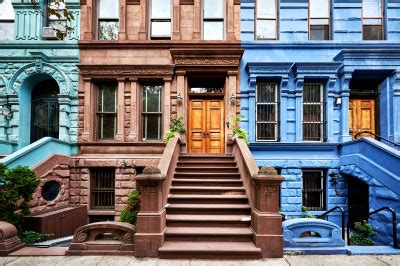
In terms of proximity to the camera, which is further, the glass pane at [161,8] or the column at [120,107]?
the glass pane at [161,8]

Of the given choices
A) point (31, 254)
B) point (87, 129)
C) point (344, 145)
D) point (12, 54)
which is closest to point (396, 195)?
point (344, 145)

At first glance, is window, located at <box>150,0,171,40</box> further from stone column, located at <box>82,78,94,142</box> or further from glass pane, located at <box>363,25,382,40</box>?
glass pane, located at <box>363,25,382,40</box>

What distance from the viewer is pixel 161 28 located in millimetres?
10992

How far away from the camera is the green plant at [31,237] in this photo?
6902 mm

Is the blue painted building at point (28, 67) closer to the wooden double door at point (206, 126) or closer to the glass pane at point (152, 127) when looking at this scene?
the glass pane at point (152, 127)

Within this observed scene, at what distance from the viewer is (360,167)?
848cm

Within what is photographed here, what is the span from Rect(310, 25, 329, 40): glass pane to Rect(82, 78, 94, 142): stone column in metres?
9.70

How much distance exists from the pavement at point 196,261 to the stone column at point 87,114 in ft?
17.8

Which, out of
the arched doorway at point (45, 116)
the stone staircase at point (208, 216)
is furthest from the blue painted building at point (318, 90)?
the arched doorway at point (45, 116)

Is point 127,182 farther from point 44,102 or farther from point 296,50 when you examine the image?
point 296,50

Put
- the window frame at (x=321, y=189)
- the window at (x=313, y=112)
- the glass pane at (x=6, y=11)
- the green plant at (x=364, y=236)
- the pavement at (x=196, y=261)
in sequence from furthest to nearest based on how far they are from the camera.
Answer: the glass pane at (x=6, y=11), the window at (x=313, y=112), the window frame at (x=321, y=189), the green plant at (x=364, y=236), the pavement at (x=196, y=261)

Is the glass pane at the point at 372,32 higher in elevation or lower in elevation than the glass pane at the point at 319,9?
lower

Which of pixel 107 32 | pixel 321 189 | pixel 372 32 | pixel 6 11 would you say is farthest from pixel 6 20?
pixel 372 32

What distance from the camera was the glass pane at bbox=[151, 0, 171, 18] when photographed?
11008mm
